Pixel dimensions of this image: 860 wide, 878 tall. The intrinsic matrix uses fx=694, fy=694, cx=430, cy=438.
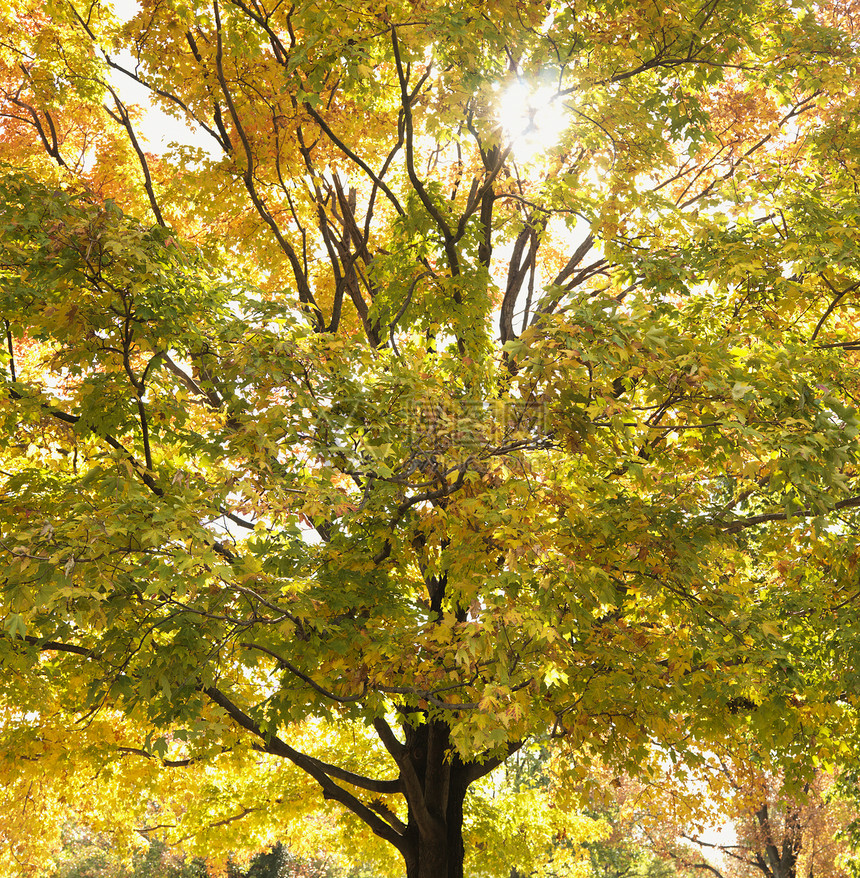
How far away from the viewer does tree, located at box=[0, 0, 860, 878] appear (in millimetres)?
4773

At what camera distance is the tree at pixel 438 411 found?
477 centimetres

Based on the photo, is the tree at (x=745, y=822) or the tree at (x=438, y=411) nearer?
the tree at (x=438, y=411)

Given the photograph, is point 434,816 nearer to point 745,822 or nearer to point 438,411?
point 438,411

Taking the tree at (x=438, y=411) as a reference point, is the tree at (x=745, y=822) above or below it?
below

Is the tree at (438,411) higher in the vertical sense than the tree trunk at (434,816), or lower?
higher

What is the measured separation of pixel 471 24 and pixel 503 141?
1.64 metres

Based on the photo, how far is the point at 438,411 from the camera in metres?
5.57

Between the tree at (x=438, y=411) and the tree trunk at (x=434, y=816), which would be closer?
the tree at (x=438, y=411)

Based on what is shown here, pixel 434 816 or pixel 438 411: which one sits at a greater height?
pixel 438 411

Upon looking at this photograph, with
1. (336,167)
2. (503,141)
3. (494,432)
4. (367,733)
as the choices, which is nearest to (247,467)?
(494,432)

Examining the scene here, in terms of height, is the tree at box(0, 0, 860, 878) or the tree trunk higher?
the tree at box(0, 0, 860, 878)

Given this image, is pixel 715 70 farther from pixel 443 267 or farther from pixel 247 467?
pixel 247 467

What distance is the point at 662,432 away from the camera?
6.16 metres

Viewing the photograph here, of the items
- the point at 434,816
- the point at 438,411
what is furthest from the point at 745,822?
the point at 438,411
